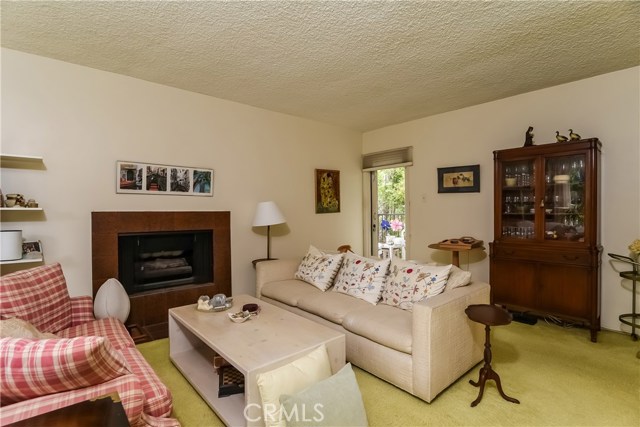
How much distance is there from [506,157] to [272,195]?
2.73 m

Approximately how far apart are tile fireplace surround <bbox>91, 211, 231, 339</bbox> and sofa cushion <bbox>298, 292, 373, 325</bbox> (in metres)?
1.25

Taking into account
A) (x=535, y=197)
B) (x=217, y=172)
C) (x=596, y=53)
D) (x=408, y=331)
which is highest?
(x=596, y=53)

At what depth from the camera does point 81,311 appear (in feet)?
8.19

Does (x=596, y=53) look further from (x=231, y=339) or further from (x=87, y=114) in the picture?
(x=87, y=114)

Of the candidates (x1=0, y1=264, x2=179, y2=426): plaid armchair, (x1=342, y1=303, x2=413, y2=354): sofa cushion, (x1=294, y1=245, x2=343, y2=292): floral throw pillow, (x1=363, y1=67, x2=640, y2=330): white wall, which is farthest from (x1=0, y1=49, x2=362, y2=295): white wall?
(x1=342, y1=303, x2=413, y2=354): sofa cushion

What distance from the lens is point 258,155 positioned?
4.13m

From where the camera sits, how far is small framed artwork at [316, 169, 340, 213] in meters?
4.75

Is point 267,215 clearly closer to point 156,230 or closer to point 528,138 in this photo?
point 156,230

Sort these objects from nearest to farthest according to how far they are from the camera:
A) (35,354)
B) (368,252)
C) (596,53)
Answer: (35,354)
(596,53)
(368,252)

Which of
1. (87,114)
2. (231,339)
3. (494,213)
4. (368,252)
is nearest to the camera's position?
(231,339)

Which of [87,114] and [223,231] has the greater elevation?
[87,114]

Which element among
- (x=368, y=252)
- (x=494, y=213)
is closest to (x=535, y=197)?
(x=494, y=213)

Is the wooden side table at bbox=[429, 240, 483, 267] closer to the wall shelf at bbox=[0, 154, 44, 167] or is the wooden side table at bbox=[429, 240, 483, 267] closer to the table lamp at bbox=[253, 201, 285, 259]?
the table lamp at bbox=[253, 201, 285, 259]

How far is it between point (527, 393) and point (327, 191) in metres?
3.35
